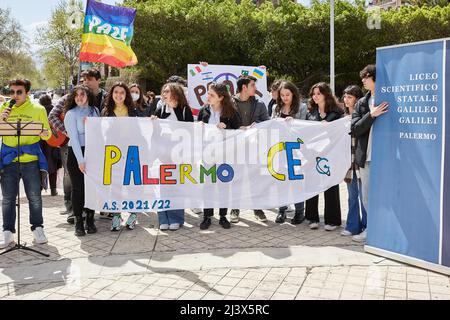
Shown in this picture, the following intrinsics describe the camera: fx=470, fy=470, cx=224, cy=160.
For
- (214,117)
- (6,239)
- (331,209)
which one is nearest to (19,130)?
(6,239)

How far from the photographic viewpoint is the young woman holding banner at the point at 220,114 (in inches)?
241

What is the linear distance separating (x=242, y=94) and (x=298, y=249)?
94.1 inches

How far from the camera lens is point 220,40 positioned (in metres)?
29.9

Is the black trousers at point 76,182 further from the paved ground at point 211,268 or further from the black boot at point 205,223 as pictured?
the black boot at point 205,223

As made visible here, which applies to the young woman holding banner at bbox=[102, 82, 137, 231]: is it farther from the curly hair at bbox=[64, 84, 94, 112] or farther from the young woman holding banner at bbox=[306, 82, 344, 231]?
the young woman holding banner at bbox=[306, 82, 344, 231]

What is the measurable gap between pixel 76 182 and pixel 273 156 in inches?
100

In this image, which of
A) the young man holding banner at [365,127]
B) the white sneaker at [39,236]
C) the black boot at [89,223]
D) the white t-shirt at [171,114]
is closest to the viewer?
the young man holding banner at [365,127]

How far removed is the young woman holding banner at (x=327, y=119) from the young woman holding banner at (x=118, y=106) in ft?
7.86

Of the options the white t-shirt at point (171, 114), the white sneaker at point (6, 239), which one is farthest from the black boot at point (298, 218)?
the white sneaker at point (6, 239)

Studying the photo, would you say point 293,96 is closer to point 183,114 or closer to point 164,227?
point 183,114

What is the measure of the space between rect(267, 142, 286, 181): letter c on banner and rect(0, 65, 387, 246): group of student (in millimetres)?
381

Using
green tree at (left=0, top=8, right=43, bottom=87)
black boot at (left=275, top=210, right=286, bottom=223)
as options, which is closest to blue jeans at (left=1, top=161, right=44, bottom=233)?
black boot at (left=275, top=210, right=286, bottom=223)

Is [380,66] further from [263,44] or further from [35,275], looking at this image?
[263,44]

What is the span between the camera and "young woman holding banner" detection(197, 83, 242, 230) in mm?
6125
